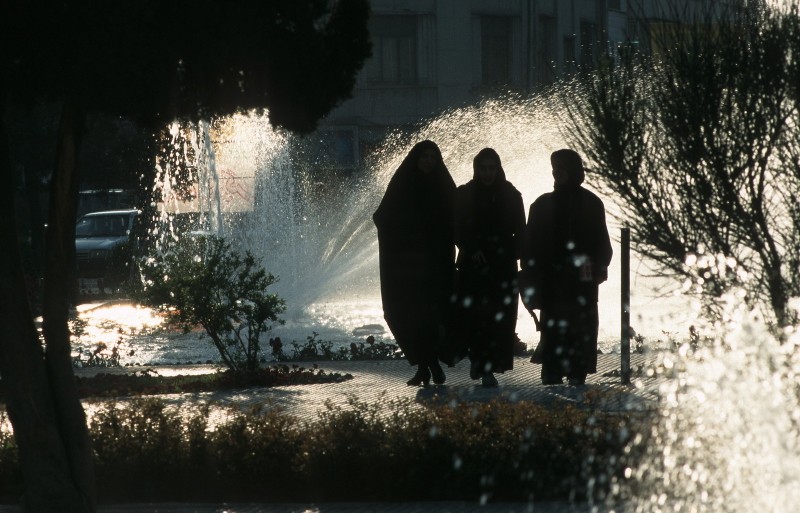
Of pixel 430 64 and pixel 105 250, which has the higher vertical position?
pixel 430 64

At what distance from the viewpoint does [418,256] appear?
1130cm

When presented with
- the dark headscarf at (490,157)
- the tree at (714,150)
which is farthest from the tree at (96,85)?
the dark headscarf at (490,157)

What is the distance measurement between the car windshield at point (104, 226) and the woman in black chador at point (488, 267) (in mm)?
22147

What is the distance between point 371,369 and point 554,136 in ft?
42.7

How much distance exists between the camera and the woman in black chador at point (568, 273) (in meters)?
10.8

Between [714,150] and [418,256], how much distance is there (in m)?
3.86

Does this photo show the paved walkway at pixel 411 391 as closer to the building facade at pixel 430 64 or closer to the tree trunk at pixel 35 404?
the tree trunk at pixel 35 404

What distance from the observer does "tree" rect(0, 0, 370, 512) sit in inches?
220

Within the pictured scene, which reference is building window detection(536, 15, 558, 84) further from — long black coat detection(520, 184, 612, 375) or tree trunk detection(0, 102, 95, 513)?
tree trunk detection(0, 102, 95, 513)

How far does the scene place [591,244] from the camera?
10.8m

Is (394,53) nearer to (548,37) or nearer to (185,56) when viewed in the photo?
(548,37)

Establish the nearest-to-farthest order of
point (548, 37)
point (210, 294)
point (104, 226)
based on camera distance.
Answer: point (210, 294)
point (104, 226)
point (548, 37)

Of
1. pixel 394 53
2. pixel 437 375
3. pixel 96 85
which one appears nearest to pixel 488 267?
pixel 437 375

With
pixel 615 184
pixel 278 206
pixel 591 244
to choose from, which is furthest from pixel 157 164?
pixel 615 184
